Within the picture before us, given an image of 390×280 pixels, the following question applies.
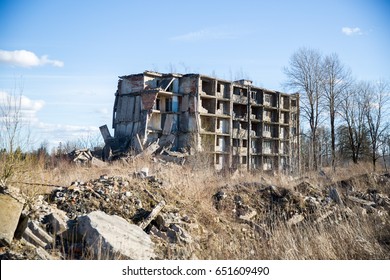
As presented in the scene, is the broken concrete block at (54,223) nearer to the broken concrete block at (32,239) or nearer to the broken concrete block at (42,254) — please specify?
the broken concrete block at (32,239)

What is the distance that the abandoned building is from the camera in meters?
26.2

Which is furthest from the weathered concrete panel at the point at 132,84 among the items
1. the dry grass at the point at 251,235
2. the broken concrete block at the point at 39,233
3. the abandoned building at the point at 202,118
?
the broken concrete block at the point at 39,233

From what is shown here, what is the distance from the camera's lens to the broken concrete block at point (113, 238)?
21.3 ft

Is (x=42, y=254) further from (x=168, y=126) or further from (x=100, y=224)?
(x=168, y=126)

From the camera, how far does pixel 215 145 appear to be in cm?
2969

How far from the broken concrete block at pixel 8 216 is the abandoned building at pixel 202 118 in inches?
678

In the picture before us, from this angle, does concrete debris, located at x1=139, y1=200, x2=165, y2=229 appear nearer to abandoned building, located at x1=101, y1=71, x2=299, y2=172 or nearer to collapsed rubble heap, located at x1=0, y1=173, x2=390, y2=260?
collapsed rubble heap, located at x1=0, y1=173, x2=390, y2=260

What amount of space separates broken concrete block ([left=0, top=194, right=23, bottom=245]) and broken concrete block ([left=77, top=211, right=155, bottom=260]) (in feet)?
3.47

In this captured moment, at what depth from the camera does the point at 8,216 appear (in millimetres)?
6465

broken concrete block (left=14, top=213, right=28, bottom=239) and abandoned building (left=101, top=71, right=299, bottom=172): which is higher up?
abandoned building (left=101, top=71, right=299, bottom=172)

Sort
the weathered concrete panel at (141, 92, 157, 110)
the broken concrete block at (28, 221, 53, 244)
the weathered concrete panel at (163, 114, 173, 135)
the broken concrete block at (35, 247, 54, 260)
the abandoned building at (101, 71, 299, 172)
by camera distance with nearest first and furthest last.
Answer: the broken concrete block at (35, 247, 54, 260) → the broken concrete block at (28, 221, 53, 244) → the weathered concrete panel at (141, 92, 157, 110) → the abandoned building at (101, 71, 299, 172) → the weathered concrete panel at (163, 114, 173, 135)

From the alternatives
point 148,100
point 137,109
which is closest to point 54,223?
point 148,100

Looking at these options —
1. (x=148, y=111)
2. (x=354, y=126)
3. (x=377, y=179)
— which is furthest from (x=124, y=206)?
(x=354, y=126)

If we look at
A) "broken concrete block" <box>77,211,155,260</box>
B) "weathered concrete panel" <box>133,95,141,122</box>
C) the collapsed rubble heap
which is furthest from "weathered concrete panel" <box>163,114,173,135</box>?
"broken concrete block" <box>77,211,155,260</box>
